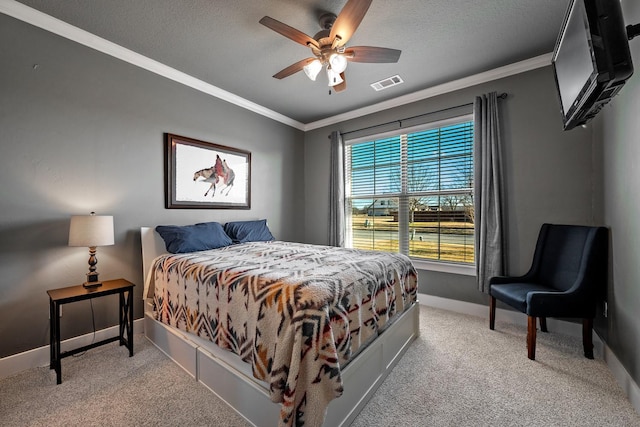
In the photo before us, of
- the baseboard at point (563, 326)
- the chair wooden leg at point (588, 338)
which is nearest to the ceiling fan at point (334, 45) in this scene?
the chair wooden leg at point (588, 338)

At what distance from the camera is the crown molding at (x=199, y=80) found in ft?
6.90

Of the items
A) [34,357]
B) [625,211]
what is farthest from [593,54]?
[34,357]

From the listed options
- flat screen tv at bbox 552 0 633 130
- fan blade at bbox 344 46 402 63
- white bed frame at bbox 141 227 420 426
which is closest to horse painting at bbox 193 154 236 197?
white bed frame at bbox 141 227 420 426

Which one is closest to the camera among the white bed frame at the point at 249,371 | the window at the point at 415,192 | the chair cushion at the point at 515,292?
the white bed frame at the point at 249,371

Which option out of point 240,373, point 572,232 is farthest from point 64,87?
point 572,232

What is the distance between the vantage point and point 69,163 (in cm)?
229

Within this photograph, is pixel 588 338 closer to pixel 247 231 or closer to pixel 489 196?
pixel 489 196

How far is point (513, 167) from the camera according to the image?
286cm

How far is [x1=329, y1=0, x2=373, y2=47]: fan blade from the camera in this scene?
1645mm

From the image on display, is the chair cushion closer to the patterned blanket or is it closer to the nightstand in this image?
the patterned blanket

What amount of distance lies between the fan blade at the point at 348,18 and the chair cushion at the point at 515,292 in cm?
249

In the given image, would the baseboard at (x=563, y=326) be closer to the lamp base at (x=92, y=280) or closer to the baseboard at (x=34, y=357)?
the lamp base at (x=92, y=280)

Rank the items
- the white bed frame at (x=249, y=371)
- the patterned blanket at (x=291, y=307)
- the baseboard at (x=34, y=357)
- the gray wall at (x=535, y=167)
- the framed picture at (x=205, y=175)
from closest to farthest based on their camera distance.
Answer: the patterned blanket at (x=291, y=307), the white bed frame at (x=249, y=371), the baseboard at (x=34, y=357), the gray wall at (x=535, y=167), the framed picture at (x=205, y=175)

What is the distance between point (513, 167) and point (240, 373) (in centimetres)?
322
